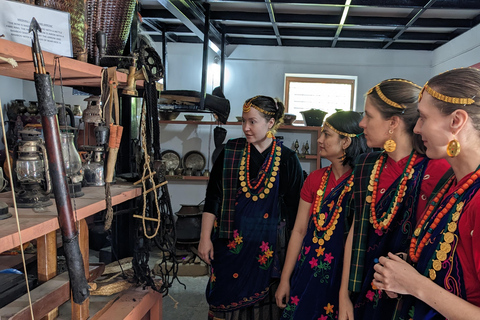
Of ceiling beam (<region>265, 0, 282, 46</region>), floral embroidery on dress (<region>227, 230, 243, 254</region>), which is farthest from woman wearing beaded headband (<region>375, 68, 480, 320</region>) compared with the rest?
ceiling beam (<region>265, 0, 282, 46</region>)

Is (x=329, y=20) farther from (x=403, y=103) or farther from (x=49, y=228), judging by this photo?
(x=49, y=228)

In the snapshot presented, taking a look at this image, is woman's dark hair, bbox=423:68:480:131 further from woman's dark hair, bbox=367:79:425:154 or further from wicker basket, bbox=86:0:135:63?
wicker basket, bbox=86:0:135:63

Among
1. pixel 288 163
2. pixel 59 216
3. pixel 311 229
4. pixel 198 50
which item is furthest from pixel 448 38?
pixel 59 216

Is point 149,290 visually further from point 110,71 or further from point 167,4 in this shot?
point 167,4

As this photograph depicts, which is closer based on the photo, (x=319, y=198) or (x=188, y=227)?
(x=319, y=198)

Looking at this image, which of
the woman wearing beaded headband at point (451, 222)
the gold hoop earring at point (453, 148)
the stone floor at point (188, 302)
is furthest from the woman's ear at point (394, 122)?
the stone floor at point (188, 302)

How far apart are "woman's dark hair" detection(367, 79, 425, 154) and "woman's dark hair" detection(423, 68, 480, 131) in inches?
11.8

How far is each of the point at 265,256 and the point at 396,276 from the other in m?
1.06

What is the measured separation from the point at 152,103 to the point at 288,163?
95cm

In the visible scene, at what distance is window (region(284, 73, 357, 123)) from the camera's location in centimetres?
568

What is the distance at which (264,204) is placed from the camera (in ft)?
6.75

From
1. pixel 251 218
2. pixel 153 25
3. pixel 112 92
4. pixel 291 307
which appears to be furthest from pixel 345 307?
pixel 153 25

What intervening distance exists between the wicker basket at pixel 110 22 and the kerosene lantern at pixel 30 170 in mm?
424

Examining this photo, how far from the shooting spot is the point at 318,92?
575 cm
